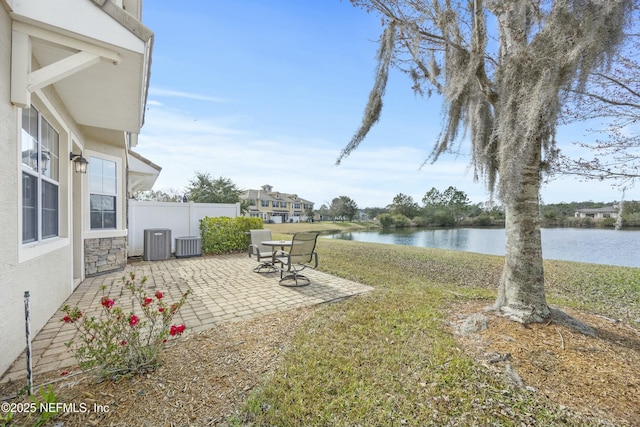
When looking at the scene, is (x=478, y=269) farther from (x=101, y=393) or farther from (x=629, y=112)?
(x=101, y=393)

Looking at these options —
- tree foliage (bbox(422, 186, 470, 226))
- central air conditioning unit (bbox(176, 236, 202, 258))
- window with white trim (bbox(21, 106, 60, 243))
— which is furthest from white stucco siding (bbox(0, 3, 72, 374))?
tree foliage (bbox(422, 186, 470, 226))

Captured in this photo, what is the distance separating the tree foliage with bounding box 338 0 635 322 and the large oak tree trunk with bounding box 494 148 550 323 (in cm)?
1

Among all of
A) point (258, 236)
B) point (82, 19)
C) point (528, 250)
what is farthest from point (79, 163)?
point (528, 250)

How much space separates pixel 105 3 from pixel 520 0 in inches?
176

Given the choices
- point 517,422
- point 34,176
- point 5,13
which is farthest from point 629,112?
point 34,176

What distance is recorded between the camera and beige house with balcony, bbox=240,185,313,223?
4989 cm

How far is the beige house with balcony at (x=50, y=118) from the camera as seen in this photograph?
236 cm

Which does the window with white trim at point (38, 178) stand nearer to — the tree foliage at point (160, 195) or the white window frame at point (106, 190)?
the white window frame at point (106, 190)

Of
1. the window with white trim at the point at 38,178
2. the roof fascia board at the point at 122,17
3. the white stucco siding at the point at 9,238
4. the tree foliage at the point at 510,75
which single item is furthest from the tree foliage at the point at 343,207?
the white stucco siding at the point at 9,238

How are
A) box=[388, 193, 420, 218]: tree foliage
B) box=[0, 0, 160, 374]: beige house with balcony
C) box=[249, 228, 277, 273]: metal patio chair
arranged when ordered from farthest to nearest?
box=[388, 193, 420, 218]: tree foliage < box=[249, 228, 277, 273]: metal patio chair < box=[0, 0, 160, 374]: beige house with balcony

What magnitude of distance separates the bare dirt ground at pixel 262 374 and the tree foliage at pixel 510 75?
49cm

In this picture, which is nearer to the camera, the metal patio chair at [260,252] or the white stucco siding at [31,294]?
the white stucco siding at [31,294]

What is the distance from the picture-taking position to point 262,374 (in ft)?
7.86

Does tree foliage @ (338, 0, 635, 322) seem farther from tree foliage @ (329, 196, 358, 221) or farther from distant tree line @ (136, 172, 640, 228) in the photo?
tree foliage @ (329, 196, 358, 221)
